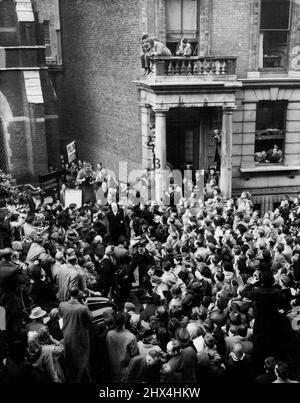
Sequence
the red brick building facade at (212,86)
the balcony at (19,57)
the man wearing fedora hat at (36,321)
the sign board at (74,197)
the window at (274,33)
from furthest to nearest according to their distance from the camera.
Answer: the balcony at (19,57) < the window at (274,33) < the red brick building facade at (212,86) < the sign board at (74,197) < the man wearing fedora hat at (36,321)

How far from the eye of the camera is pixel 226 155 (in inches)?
682

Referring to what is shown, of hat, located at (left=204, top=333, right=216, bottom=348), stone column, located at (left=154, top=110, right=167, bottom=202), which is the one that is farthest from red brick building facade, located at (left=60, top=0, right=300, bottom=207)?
hat, located at (left=204, top=333, right=216, bottom=348)

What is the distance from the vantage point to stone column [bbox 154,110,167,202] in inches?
654

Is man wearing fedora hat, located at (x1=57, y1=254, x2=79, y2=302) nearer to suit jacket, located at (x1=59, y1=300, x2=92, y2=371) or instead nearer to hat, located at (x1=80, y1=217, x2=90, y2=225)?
suit jacket, located at (x1=59, y1=300, x2=92, y2=371)

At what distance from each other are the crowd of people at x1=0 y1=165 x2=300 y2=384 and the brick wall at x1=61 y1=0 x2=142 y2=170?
8003mm

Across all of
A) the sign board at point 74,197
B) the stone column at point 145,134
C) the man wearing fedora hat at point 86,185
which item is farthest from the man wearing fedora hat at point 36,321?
the stone column at point 145,134

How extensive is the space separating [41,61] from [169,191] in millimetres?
8280

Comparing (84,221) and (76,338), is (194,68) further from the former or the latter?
(76,338)

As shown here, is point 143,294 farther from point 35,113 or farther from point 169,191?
point 35,113

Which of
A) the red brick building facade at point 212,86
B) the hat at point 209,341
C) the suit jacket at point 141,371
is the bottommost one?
the suit jacket at point 141,371

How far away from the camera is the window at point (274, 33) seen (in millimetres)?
17750

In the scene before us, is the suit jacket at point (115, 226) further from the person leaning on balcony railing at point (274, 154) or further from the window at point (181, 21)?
the person leaning on balcony railing at point (274, 154)

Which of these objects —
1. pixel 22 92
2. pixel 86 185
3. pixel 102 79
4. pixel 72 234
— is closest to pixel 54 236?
pixel 72 234

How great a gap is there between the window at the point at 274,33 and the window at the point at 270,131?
1452mm
